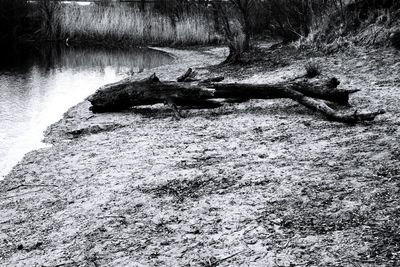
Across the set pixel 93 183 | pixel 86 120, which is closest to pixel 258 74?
pixel 86 120

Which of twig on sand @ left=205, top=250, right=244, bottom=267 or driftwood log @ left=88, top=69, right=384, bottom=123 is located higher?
driftwood log @ left=88, top=69, right=384, bottom=123

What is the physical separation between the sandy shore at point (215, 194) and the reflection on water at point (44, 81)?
518 millimetres

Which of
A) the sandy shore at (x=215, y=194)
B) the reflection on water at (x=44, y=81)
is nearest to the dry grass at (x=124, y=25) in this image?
the reflection on water at (x=44, y=81)

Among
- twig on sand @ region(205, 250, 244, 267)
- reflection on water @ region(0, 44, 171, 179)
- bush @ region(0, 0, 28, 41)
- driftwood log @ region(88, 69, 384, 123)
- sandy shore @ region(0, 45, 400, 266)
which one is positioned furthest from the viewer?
bush @ region(0, 0, 28, 41)

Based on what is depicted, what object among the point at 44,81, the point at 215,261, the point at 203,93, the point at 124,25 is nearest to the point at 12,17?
the point at 124,25

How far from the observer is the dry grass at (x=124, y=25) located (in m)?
17.9

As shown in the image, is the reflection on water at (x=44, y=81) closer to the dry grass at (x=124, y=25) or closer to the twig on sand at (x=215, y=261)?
the dry grass at (x=124, y=25)

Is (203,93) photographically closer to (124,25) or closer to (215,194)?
(215,194)

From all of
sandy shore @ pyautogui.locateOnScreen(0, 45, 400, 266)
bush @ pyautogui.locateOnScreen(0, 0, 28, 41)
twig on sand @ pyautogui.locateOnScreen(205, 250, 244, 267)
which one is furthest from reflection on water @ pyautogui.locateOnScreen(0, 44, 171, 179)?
bush @ pyautogui.locateOnScreen(0, 0, 28, 41)

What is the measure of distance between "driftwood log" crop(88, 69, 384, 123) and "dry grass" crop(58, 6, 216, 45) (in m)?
12.0

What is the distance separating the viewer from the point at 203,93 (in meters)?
5.42

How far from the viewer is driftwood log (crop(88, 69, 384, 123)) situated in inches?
196

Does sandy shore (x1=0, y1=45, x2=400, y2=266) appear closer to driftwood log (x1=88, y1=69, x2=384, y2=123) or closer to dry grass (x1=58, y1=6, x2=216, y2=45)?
driftwood log (x1=88, y1=69, x2=384, y2=123)

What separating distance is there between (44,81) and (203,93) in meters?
5.72
